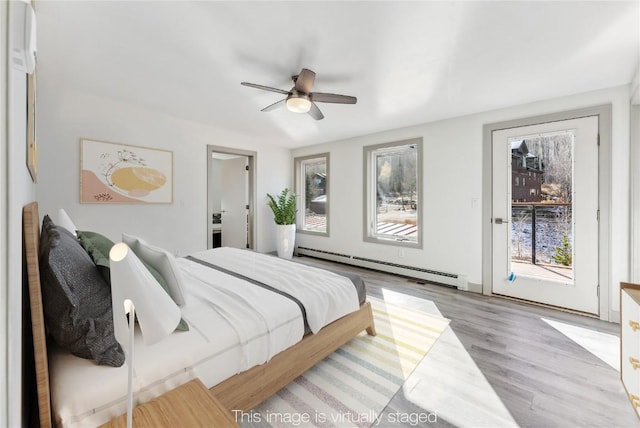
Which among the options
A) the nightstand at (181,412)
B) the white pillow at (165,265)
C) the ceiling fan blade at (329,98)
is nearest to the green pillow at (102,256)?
the white pillow at (165,265)

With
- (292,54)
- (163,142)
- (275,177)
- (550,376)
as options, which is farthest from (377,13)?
(275,177)

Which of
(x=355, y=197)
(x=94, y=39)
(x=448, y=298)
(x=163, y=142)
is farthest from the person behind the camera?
(x=355, y=197)

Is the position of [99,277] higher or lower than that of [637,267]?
higher

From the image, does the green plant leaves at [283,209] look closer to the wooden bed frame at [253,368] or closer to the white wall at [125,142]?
the white wall at [125,142]

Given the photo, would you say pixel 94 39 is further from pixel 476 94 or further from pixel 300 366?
pixel 476 94

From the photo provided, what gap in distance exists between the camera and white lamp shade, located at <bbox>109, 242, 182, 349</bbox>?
707 millimetres

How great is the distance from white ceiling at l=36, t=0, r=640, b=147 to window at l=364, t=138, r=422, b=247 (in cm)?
111

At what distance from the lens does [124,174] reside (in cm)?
356

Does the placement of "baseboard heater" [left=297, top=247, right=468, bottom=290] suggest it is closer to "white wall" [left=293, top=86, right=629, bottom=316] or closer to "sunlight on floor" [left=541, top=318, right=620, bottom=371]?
"white wall" [left=293, top=86, right=629, bottom=316]

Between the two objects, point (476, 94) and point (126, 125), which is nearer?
point (476, 94)

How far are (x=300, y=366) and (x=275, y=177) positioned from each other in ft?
14.1

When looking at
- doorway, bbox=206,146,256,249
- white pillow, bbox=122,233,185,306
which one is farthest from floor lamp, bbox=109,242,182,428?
doorway, bbox=206,146,256,249

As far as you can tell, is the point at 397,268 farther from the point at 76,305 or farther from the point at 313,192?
the point at 76,305

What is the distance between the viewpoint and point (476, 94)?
296cm
